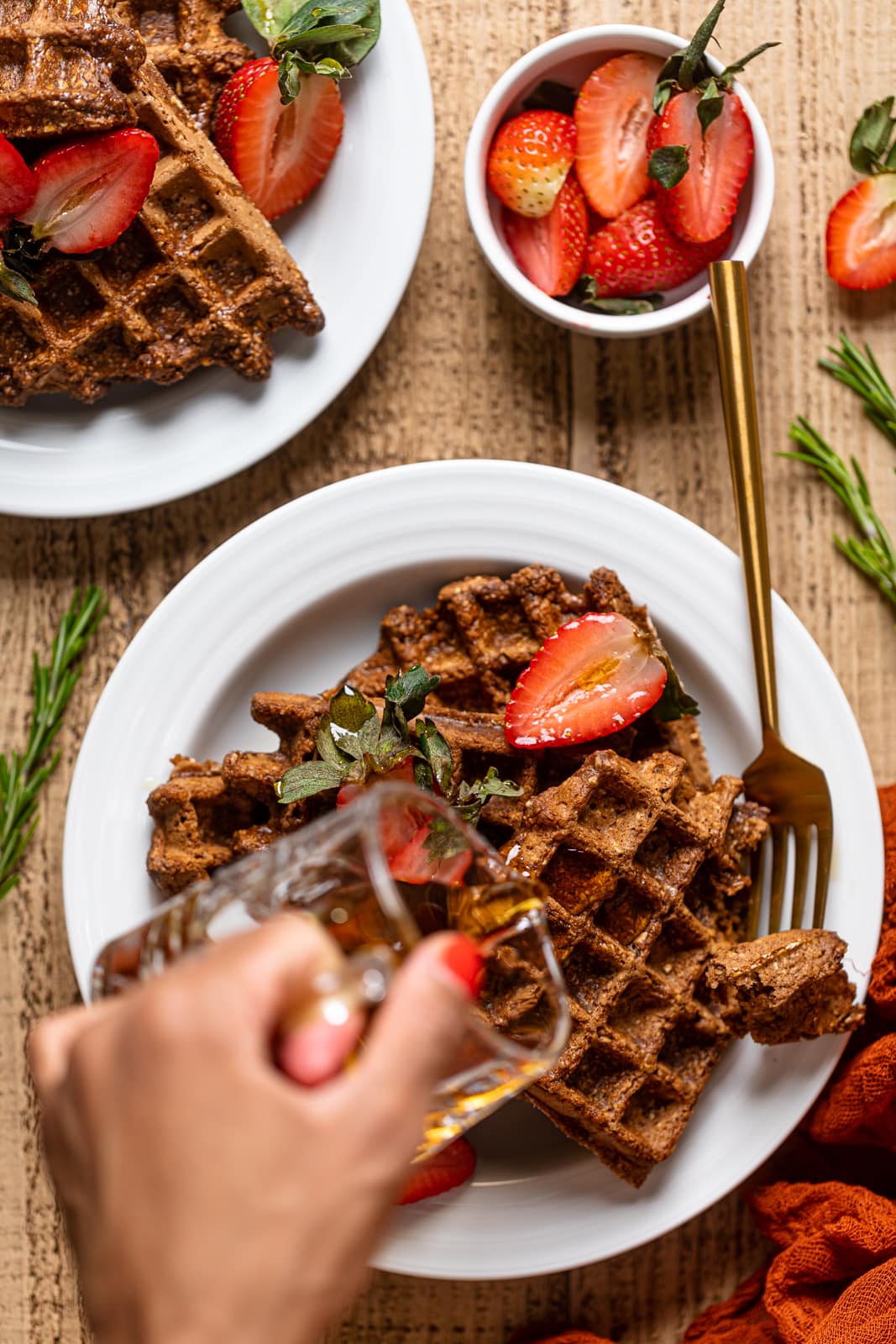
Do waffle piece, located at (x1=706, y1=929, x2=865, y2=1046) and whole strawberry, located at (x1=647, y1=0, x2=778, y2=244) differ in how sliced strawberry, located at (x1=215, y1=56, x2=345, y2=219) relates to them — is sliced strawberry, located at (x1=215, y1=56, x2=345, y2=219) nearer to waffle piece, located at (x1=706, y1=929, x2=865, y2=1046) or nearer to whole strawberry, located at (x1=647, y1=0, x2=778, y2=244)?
whole strawberry, located at (x1=647, y1=0, x2=778, y2=244)

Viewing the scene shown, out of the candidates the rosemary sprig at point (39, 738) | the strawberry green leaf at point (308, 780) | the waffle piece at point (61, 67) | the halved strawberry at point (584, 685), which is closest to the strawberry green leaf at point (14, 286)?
the waffle piece at point (61, 67)

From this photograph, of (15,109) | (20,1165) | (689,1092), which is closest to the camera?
(15,109)

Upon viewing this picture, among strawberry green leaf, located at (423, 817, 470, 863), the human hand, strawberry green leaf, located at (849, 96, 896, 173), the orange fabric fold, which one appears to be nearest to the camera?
the human hand

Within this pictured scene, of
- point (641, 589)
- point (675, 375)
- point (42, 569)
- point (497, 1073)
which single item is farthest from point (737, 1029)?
point (42, 569)

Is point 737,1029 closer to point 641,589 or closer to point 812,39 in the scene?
point 641,589

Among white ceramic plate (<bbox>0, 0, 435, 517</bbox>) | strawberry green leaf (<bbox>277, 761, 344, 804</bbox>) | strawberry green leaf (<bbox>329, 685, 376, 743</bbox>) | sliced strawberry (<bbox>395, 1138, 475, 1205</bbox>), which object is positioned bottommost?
sliced strawberry (<bbox>395, 1138, 475, 1205</bbox>)

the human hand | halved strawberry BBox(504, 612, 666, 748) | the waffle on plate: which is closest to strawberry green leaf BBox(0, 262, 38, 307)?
the waffle on plate

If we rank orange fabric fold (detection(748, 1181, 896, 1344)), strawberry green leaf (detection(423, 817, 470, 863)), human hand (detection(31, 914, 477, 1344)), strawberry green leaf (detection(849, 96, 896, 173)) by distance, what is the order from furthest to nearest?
strawberry green leaf (detection(849, 96, 896, 173)), orange fabric fold (detection(748, 1181, 896, 1344)), strawberry green leaf (detection(423, 817, 470, 863)), human hand (detection(31, 914, 477, 1344))
